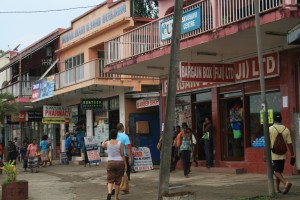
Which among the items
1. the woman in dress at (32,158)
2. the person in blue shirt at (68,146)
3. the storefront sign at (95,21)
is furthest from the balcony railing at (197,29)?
the person in blue shirt at (68,146)

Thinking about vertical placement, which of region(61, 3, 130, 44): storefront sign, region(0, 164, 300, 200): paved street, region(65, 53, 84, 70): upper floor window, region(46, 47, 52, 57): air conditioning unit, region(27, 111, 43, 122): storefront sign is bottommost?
region(0, 164, 300, 200): paved street

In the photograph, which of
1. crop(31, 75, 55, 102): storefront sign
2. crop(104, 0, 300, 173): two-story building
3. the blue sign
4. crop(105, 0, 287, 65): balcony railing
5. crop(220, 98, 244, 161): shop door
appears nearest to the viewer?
crop(105, 0, 287, 65): balcony railing

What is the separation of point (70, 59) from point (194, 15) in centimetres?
1568

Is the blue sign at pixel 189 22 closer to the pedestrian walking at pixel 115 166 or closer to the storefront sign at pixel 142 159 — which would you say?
the pedestrian walking at pixel 115 166

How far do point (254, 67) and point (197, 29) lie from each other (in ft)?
7.93

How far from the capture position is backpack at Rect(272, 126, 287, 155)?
32.4ft

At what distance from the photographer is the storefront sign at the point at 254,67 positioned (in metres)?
→ 13.5

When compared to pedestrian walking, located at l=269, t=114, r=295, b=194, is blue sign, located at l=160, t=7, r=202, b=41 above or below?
above

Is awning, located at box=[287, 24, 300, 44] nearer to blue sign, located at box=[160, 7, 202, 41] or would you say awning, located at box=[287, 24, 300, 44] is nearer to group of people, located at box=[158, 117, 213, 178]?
blue sign, located at box=[160, 7, 202, 41]

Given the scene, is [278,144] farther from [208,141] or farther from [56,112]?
[56,112]

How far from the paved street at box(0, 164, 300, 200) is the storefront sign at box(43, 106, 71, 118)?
8307mm

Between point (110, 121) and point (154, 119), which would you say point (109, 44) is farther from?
point (110, 121)

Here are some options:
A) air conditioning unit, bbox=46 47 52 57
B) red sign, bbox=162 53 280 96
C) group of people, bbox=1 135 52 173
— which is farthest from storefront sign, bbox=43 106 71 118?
red sign, bbox=162 53 280 96

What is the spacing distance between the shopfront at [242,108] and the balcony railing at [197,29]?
225cm
